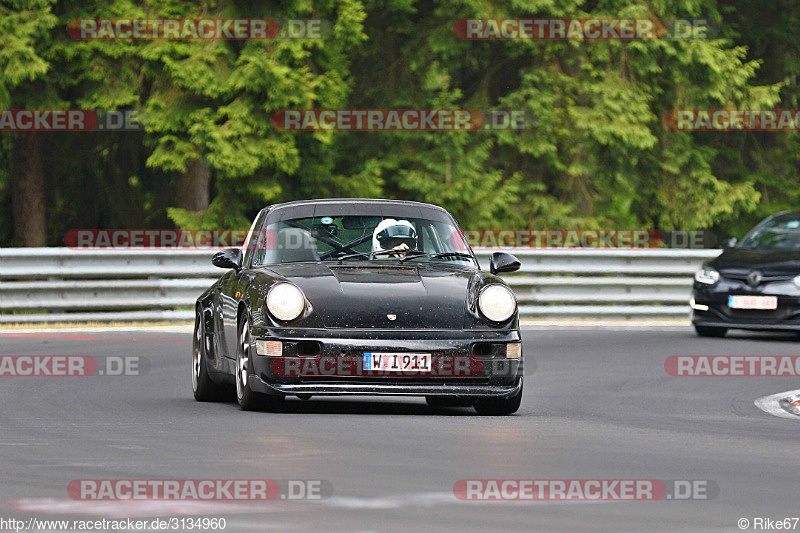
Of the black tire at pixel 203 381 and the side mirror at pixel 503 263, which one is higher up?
the side mirror at pixel 503 263

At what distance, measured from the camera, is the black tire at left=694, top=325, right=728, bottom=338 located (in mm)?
20859

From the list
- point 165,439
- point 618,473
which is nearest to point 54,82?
point 165,439

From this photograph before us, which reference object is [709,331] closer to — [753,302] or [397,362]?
[753,302]

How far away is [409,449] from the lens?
378 inches

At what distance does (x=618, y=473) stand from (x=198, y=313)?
5.60 meters

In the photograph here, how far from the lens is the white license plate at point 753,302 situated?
66.4ft

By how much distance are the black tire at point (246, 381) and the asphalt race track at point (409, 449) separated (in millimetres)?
123

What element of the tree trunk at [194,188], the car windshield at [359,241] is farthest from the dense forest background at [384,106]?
the car windshield at [359,241]

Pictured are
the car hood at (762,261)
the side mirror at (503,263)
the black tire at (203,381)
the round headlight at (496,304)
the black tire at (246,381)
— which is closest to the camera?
the round headlight at (496,304)

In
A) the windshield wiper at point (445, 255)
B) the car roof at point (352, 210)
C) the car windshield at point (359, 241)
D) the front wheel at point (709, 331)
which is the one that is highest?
the car roof at point (352, 210)

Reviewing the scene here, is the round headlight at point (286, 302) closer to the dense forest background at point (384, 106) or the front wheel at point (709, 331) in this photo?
the front wheel at point (709, 331)

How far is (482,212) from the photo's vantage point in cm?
3469

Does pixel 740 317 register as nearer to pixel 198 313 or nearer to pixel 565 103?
pixel 198 313

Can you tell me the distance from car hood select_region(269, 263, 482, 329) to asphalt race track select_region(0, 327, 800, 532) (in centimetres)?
60
